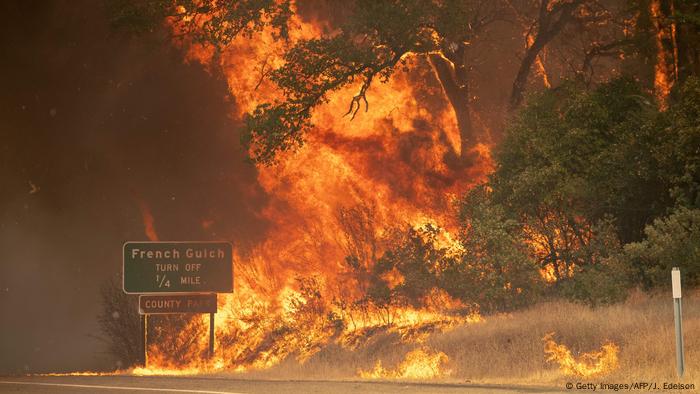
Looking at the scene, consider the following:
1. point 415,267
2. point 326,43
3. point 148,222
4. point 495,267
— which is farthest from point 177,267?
point 148,222

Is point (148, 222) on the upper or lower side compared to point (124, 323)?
upper

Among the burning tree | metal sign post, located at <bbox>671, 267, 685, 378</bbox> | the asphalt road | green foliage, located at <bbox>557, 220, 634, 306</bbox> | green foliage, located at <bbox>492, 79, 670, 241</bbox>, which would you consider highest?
the burning tree

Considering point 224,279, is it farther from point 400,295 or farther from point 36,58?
point 36,58

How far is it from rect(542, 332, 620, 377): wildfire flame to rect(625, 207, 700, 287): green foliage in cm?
499

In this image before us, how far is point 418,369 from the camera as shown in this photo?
23391 millimetres

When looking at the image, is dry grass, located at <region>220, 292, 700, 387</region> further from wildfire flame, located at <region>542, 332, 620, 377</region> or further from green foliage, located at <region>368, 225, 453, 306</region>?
green foliage, located at <region>368, 225, 453, 306</region>

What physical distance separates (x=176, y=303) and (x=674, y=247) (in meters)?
15.0

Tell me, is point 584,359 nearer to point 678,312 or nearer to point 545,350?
point 545,350

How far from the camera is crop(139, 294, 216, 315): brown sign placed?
111ft

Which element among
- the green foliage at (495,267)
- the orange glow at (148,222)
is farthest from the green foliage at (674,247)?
the orange glow at (148,222)

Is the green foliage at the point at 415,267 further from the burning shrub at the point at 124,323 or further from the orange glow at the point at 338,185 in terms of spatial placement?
the burning shrub at the point at 124,323

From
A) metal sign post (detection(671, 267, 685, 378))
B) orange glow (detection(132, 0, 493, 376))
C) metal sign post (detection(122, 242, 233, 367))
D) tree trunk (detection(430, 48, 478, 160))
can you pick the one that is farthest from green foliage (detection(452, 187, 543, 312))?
orange glow (detection(132, 0, 493, 376))

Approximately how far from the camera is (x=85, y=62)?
208ft

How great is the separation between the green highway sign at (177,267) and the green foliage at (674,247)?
41.4ft
